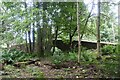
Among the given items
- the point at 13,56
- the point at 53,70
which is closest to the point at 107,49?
the point at 53,70

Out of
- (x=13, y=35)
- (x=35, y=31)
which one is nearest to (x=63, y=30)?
(x=35, y=31)

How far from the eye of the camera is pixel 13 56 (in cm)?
294

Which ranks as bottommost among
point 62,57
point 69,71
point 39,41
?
point 69,71

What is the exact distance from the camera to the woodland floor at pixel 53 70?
250cm

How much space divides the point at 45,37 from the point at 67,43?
0.34 m

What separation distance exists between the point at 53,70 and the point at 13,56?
0.62 metres

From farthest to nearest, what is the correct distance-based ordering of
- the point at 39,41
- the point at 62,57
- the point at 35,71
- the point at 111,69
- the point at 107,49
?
1. the point at 39,41
2. the point at 107,49
3. the point at 62,57
4. the point at 35,71
5. the point at 111,69

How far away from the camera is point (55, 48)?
3.10 m

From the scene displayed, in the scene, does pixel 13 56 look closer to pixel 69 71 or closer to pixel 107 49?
pixel 69 71

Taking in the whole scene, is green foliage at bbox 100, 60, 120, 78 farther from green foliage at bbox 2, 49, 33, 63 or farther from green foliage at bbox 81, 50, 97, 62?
green foliage at bbox 2, 49, 33, 63

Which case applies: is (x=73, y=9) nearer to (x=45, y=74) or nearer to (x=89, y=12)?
(x=89, y=12)

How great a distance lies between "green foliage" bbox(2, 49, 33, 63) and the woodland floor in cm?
17

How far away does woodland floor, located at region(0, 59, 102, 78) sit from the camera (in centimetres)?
250

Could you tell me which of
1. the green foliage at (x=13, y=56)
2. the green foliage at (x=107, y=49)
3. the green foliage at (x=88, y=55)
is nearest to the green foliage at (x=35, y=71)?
the green foliage at (x=13, y=56)
